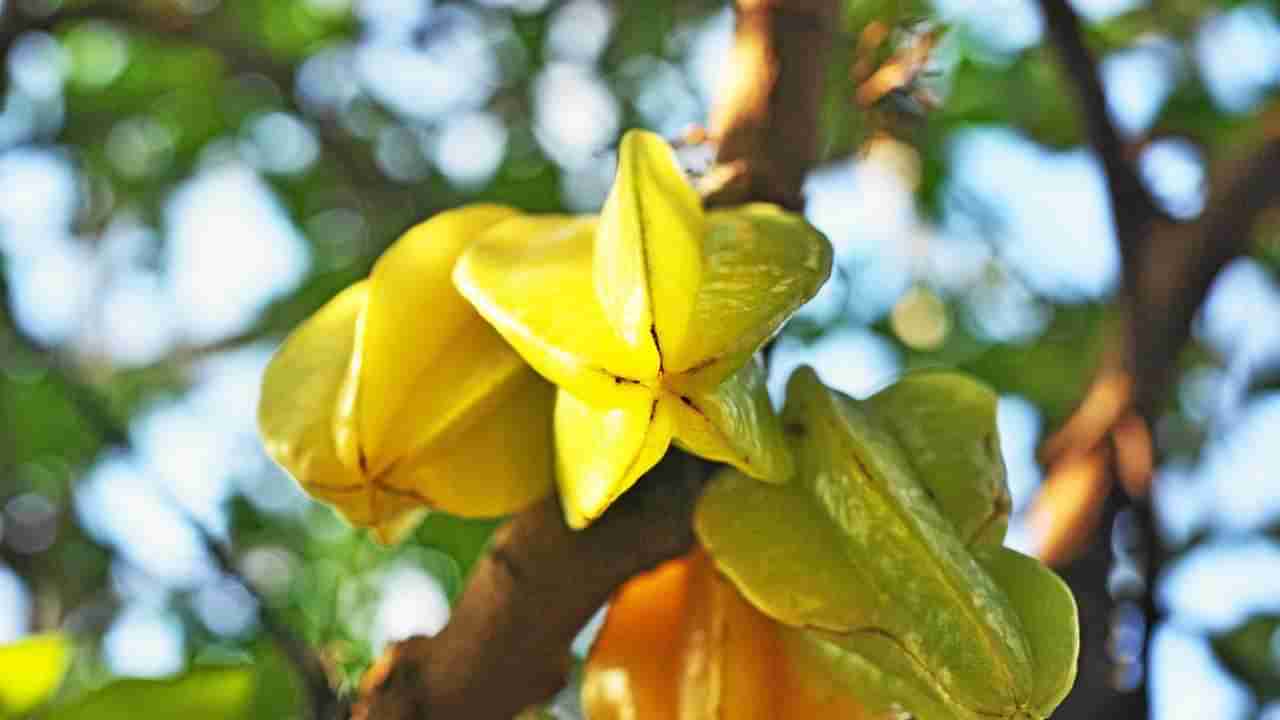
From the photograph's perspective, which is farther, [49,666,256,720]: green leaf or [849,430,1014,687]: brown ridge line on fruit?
[49,666,256,720]: green leaf

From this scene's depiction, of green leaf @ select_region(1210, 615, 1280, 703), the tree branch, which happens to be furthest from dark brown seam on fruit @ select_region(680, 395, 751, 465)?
green leaf @ select_region(1210, 615, 1280, 703)

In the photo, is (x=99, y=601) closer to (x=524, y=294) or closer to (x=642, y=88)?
(x=642, y=88)

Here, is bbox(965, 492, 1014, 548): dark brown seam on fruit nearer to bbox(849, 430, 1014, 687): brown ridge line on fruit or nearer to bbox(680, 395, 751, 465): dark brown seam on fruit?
bbox(849, 430, 1014, 687): brown ridge line on fruit

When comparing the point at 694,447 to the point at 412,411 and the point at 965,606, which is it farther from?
the point at 412,411

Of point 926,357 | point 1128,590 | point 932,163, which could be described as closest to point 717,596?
point 1128,590

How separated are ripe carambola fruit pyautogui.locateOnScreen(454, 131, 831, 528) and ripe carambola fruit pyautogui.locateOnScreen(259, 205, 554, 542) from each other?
0.10 m

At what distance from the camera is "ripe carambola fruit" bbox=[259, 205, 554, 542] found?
118 cm

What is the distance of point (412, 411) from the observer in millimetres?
1202

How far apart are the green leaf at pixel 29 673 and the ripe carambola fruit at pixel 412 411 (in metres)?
0.30

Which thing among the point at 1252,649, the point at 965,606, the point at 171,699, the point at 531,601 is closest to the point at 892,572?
the point at 965,606

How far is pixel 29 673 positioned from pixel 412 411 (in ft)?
1.41

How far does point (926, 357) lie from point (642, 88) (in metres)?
0.85

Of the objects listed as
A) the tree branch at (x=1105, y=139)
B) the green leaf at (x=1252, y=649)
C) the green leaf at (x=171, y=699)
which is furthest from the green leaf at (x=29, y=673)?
the green leaf at (x=1252, y=649)

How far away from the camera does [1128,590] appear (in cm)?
199
